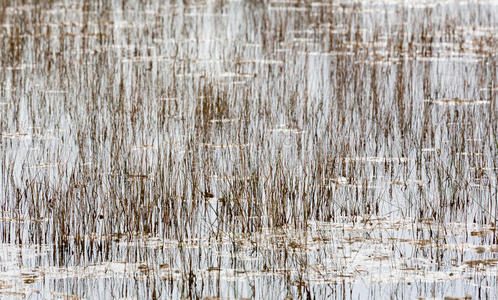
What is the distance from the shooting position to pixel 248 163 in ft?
19.1

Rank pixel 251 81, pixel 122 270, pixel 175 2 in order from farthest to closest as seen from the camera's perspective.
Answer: pixel 175 2
pixel 251 81
pixel 122 270

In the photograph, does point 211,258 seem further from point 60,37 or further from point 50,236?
point 60,37

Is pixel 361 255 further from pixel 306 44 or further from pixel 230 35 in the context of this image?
pixel 230 35

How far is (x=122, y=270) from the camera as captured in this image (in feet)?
14.1

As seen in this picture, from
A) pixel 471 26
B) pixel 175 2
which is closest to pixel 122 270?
pixel 471 26

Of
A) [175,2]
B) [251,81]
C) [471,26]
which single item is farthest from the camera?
[175,2]

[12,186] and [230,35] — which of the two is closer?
[12,186]

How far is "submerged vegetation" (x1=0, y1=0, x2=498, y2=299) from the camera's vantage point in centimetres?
430

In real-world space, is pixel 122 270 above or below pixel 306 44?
below

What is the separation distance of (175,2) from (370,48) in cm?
576

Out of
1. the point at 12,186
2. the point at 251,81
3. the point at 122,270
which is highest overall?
the point at 251,81

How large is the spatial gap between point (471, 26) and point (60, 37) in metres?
6.54

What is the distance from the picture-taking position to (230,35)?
39.7 feet

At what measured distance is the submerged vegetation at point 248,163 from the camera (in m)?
4.30
